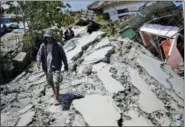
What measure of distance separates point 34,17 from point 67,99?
0.52 m

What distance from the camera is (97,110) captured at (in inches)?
65.7

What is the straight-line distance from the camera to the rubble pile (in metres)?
1.66

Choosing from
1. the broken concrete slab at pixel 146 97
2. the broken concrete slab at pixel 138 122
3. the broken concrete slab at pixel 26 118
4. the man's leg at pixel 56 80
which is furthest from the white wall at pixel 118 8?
the broken concrete slab at pixel 26 118

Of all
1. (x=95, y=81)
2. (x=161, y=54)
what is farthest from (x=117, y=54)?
(x=95, y=81)

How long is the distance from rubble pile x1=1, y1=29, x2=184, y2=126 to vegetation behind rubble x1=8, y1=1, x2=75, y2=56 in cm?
19

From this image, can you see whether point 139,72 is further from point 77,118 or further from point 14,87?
point 14,87

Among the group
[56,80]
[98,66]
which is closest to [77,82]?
[56,80]

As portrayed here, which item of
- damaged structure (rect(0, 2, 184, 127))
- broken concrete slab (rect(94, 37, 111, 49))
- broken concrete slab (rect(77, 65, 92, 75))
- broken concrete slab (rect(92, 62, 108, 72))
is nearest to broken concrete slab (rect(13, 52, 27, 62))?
damaged structure (rect(0, 2, 184, 127))

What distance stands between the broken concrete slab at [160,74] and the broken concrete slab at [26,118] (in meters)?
0.91

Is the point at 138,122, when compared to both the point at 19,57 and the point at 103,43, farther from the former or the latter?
the point at 103,43

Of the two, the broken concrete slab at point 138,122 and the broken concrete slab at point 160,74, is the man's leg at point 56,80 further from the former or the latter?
the broken concrete slab at point 160,74

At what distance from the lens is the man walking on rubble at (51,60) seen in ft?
6.11

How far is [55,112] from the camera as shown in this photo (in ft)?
5.54

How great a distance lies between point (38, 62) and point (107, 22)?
0.81 m
